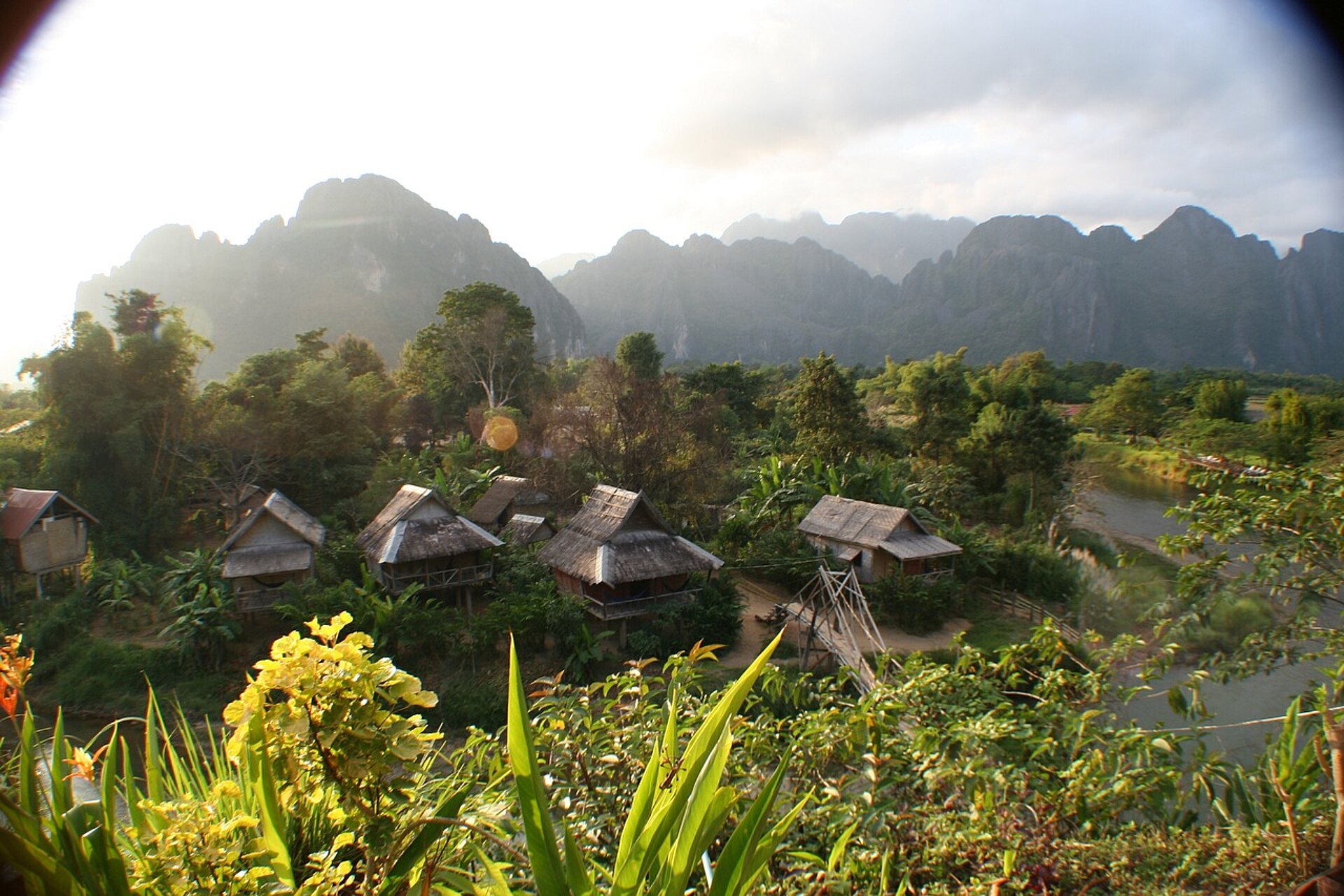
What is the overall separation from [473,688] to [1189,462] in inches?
368

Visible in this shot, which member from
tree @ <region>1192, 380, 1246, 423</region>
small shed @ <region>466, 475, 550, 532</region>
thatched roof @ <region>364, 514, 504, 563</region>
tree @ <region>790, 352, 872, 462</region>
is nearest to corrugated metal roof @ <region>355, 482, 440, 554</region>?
thatched roof @ <region>364, 514, 504, 563</region>

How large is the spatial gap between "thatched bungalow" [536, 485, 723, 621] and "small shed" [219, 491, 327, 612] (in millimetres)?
4243

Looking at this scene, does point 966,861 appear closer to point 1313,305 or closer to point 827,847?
point 827,847

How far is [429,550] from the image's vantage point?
11.5m

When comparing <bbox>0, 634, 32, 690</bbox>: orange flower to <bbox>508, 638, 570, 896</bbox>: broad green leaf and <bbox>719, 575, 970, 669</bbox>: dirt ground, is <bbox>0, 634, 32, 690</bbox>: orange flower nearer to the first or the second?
<bbox>508, 638, 570, 896</bbox>: broad green leaf

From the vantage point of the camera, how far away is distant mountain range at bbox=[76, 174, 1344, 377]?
61844 mm

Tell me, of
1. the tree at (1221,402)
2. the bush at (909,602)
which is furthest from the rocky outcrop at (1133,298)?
the bush at (909,602)

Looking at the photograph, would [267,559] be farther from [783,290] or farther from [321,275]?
[783,290]

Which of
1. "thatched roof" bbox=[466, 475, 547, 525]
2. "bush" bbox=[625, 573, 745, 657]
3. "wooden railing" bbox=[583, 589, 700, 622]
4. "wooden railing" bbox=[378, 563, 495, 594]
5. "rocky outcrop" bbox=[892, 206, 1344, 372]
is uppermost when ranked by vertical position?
"rocky outcrop" bbox=[892, 206, 1344, 372]

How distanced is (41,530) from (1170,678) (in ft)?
62.4

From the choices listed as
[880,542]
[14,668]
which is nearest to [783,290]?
[880,542]

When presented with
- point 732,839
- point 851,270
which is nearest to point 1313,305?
point 851,270

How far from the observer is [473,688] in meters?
10.2

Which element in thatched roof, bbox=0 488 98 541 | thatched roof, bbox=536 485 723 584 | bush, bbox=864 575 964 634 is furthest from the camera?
bush, bbox=864 575 964 634
